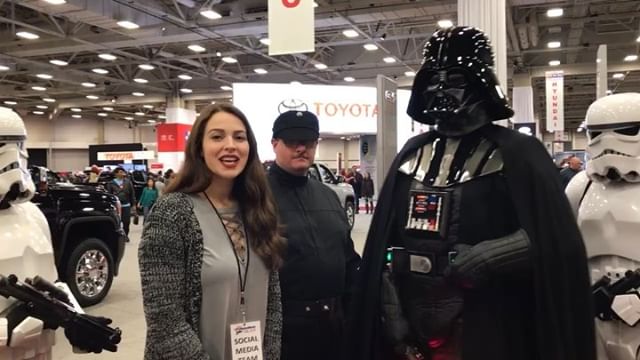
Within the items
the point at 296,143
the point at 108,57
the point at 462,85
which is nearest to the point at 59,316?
the point at 296,143

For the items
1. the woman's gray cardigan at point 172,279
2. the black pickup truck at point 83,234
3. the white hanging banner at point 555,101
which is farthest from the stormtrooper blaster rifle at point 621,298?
the white hanging banner at point 555,101

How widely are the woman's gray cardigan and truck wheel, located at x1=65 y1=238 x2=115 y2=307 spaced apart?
16.2ft

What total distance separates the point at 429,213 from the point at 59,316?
4.56ft

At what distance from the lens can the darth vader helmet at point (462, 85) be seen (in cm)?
183

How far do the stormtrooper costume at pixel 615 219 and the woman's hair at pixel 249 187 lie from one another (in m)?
1.38

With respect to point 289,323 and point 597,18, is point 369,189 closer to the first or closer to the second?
point 597,18

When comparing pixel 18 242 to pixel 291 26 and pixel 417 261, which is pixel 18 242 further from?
pixel 291 26

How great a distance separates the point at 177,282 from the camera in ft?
5.68

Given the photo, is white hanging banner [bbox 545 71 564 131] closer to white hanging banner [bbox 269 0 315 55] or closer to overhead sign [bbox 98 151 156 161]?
white hanging banner [bbox 269 0 315 55]

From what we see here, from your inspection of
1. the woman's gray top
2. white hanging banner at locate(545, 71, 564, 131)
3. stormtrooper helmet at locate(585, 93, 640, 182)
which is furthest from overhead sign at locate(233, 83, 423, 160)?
the woman's gray top

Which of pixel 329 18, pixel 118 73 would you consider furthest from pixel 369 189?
pixel 118 73

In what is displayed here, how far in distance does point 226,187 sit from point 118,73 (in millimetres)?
20481

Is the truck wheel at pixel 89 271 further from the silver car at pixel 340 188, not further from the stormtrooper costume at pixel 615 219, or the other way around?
the silver car at pixel 340 188

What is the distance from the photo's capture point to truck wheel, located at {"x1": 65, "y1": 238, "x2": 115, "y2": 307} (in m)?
6.20
